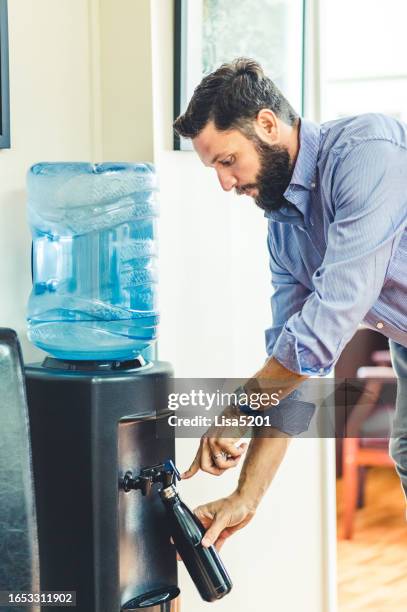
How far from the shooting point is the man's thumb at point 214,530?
66.0 inches

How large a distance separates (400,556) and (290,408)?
203cm

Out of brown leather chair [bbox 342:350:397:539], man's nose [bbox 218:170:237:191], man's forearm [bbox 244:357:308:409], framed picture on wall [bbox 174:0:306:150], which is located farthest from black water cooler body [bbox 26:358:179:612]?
brown leather chair [bbox 342:350:397:539]

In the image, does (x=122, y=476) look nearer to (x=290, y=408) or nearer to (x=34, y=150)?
(x=290, y=408)

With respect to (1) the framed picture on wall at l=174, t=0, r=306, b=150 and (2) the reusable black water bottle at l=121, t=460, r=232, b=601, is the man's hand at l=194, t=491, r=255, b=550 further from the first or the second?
(1) the framed picture on wall at l=174, t=0, r=306, b=150

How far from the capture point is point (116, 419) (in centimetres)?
172

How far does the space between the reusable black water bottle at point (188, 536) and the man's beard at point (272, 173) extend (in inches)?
19.2

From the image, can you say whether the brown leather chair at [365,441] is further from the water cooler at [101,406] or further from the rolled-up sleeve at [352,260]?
the rolled-up sleeve at [352,260]

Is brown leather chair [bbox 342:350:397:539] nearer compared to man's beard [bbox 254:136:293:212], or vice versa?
man's beard [bbox 254:136:293:212]

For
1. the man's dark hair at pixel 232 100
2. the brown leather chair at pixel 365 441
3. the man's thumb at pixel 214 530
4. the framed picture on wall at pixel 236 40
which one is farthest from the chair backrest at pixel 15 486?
the brown leather chair at pixel 365 441

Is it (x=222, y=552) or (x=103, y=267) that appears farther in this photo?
(x=222, y=552)

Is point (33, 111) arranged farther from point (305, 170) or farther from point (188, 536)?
point (188, 536)

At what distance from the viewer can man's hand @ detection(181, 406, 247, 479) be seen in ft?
5.34

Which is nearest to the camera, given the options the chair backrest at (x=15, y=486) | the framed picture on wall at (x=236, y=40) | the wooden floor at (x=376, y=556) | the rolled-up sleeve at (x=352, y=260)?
the chair backrest at (x=15, y=486)

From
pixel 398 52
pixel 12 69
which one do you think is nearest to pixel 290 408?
pixel 12 69
